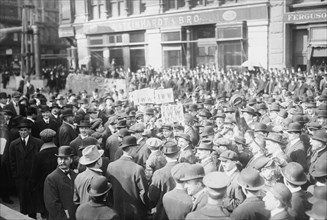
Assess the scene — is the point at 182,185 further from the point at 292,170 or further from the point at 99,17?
the point at 99,17

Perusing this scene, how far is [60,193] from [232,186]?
2.37 m

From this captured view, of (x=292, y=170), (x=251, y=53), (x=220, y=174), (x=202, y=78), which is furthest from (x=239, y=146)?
(x=251, y=53)

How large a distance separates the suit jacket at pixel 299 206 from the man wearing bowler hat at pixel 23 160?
15.5 feet

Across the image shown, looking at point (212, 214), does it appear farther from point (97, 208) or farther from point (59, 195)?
point (59, 195)

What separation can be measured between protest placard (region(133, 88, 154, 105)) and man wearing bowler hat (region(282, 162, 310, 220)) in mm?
7127

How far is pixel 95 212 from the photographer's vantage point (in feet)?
14.2

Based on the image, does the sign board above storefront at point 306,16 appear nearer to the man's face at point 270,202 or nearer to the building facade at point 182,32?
the building facade at point 182,32

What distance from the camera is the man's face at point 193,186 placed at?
461cm

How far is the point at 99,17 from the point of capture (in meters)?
31.3

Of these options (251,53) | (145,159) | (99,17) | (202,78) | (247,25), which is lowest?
(145,159)

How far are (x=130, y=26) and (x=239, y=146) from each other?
23.0 m

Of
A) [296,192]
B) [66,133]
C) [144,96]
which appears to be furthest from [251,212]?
[144,96]

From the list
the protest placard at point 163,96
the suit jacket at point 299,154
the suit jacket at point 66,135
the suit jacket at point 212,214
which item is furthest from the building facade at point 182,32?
the suit jacket at point 212,214

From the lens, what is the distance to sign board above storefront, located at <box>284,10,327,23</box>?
63.6 ft
